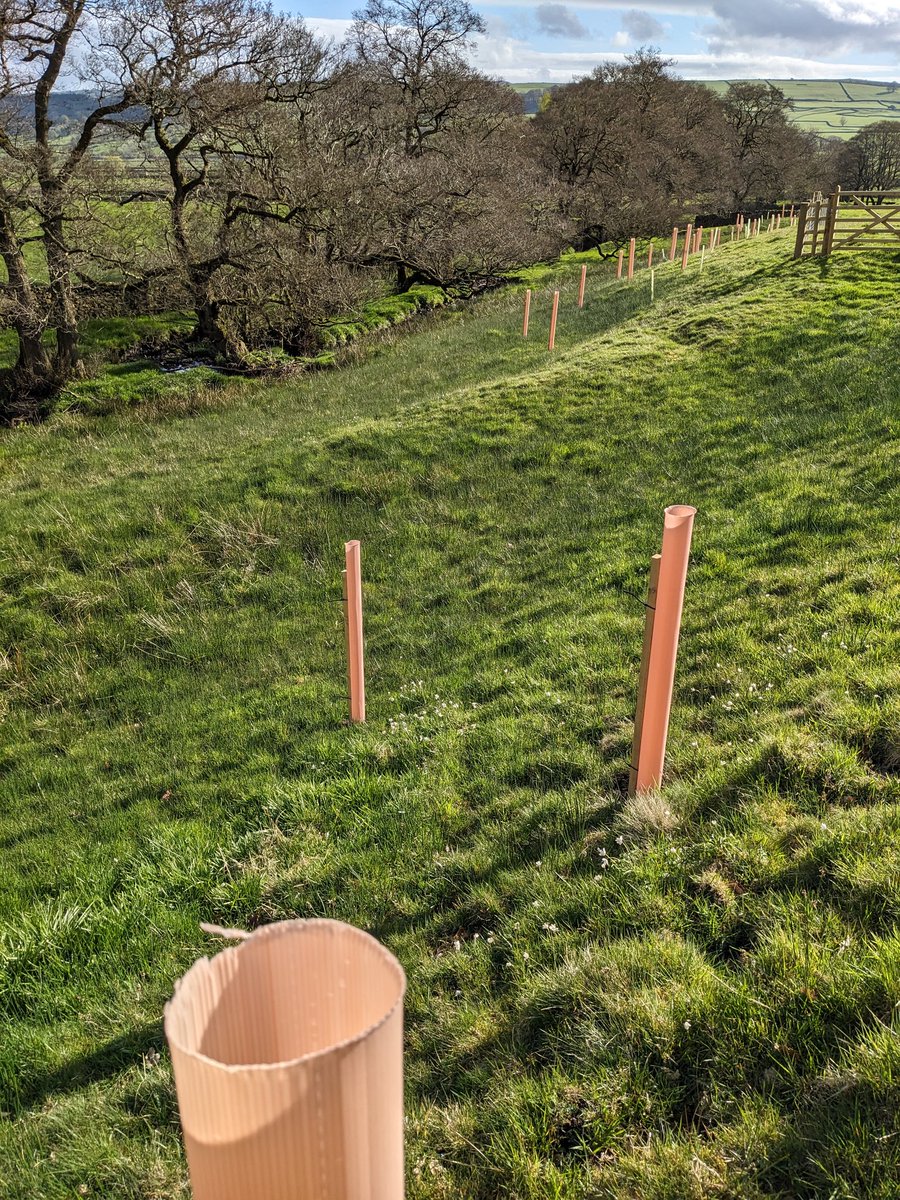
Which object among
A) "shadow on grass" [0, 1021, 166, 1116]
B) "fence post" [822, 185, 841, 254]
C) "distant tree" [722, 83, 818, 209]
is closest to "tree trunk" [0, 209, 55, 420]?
"shadow on grass" [0, 1021, 166, 1116]

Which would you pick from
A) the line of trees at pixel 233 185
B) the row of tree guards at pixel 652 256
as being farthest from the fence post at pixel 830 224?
the line of trees at pixel 233 185

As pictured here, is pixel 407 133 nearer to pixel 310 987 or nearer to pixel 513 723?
pixel 513 723

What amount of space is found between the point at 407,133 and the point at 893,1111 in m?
44.2

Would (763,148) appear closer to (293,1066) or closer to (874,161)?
(874,161)

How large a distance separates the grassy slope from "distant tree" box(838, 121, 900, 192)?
7207 cm

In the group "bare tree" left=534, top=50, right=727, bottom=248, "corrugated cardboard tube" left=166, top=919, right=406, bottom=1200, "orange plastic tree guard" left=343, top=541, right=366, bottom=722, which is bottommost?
"orange plastic tree guard" left=343, top=541, right=366, bottom=722

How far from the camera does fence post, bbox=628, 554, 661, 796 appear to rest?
4164 mm

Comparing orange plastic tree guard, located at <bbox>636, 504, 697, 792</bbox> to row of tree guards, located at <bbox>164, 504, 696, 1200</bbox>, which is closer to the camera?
row of tree guards, located at <bbox>164, 504, 696, 1200</bbox>

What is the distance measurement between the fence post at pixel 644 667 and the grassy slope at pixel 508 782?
247mm

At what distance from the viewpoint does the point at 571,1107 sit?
8.77ft

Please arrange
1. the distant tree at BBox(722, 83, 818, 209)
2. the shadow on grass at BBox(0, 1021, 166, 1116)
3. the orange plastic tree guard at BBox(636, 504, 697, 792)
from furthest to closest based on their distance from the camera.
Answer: the distant tree at BBox(722, 83, 818, 209), the orange plastic tree guard at BBox(636, 504, 697, 792), the shadow on grass at BBox(0, 1021, 166, 1116)

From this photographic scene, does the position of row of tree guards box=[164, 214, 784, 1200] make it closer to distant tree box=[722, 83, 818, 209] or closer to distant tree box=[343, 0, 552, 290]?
distant tree box=[343, 0, 552, 290]

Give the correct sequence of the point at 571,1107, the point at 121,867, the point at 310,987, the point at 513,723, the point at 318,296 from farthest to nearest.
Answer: the point at 318,296
the point at 513,723
the point at 121,867
the point at 571,1107
the point at 310,987

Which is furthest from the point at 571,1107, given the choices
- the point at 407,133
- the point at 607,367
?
the point at 407,133
